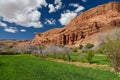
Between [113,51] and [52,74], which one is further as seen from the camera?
[52,74]

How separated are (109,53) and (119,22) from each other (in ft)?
603

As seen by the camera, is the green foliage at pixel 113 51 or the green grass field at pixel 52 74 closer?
the green foliage at pixel 113 51

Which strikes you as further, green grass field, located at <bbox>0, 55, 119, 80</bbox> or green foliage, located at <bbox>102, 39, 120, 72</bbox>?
green grass field, located at <bbox>0, 55, 119, 80</bbox>

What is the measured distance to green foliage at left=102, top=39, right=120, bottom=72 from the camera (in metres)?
19.2

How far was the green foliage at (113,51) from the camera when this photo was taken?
19.2 m

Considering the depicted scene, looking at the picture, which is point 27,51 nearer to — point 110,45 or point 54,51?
point 54,51

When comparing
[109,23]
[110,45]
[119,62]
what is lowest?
[119,62]

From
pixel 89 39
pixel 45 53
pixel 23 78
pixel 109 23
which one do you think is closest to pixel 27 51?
pixel 45 53

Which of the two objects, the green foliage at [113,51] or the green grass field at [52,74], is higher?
the green foliage at [113,51]

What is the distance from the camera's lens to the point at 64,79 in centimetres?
2242

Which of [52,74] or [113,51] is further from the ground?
[113,51]

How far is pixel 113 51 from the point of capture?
19547 mm

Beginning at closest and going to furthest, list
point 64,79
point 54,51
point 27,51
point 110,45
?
point 110,45 < point 64,79 < point 54,51 < point 27,51

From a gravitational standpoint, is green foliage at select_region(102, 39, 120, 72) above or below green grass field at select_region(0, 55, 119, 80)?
above
